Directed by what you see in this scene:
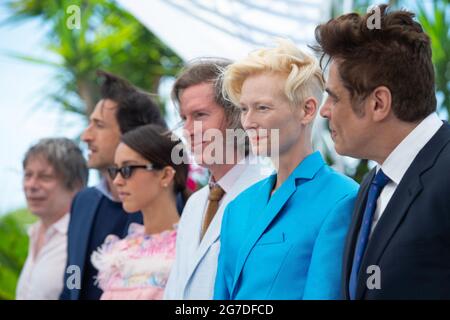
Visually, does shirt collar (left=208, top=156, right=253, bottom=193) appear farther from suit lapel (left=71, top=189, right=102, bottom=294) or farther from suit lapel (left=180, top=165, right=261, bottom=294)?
suit lapel (left=71, top=189, right=102, bottom=294)

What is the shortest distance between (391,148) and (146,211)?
1.74m

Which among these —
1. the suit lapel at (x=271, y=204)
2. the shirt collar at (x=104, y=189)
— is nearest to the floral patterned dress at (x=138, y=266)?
the shirt collar at (x=104, y=189)

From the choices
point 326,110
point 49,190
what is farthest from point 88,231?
point 326,110

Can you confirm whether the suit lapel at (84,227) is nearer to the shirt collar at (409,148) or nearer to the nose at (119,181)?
the nose at (119,181)

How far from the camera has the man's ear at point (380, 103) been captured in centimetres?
249

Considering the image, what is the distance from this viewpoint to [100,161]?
4.59 metres

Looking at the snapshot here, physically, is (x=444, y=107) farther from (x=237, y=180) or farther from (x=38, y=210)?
(x=237, y=180)

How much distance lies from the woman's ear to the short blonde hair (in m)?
1.14

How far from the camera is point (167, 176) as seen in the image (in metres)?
4.07

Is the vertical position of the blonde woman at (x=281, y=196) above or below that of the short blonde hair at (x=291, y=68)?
below

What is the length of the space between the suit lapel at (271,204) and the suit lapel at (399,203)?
50 cm

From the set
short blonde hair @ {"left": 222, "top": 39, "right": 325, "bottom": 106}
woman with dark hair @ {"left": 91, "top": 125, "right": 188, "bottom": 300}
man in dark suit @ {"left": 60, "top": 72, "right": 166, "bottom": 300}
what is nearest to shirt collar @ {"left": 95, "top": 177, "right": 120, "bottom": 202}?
man in dark suit @ {"left": 60, "top": 72, "right": 166, "bottom": 300}

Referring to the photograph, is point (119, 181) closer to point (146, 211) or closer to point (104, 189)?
point (146, 211)

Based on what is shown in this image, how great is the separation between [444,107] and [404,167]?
18.4 feet
